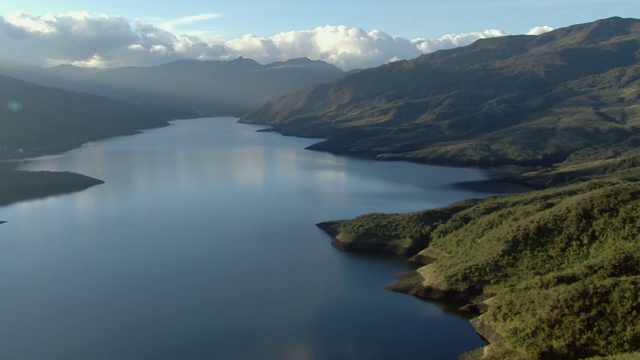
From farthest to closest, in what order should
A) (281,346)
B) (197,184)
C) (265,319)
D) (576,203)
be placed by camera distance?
1. (197,184)
2. (576,203)
3. (265,319)
4. (281,346)

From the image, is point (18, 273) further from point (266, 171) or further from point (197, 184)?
point (266, 171)

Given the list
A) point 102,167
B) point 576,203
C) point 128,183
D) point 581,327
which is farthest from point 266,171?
point 581,327

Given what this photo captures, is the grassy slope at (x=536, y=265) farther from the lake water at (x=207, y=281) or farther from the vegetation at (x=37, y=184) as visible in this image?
the vegetation at (x=37, y=184)

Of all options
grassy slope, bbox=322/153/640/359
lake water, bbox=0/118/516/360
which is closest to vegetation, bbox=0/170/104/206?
lake water, bbox=0/118/516/360

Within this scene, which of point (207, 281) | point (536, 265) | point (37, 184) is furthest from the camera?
point (37, 184)

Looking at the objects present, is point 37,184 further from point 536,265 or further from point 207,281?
point 536,265

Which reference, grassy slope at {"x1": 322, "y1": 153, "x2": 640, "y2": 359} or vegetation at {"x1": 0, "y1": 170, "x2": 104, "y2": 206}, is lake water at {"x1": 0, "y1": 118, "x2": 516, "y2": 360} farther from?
vegetation at {"x1": 0, "y1": 170, "x2": 104, "y2": 206}

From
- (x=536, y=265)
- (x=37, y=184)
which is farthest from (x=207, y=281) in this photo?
(x=37, y=184)

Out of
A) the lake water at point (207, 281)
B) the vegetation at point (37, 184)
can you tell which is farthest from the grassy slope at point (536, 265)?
the vegetation at point (37, 184)
